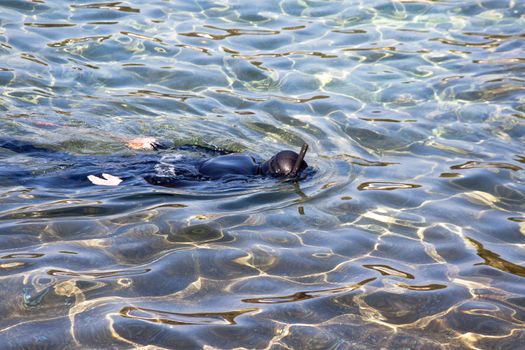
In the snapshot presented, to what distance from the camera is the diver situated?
6.12 metres

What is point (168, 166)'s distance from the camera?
6.38 metres

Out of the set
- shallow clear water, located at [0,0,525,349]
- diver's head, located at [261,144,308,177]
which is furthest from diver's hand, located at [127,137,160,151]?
diver's head, located at [261,144,308,177]

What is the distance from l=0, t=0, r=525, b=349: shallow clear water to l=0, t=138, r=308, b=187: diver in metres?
0.13

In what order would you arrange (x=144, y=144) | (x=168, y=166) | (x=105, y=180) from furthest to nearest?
(x=144, y=144), (x=168, y=166), (x=105, y=180)

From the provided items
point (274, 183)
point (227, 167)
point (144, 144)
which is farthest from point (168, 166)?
point (274, 183)

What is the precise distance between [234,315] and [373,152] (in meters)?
3.33

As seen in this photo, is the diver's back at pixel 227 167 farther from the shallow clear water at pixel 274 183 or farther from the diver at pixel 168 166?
the shallow clear water at pixel 274 183

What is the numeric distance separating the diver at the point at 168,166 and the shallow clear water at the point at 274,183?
5.0 inches

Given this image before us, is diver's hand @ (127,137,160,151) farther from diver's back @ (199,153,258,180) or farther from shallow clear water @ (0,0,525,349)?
diver's back @ (199,153,258,180)

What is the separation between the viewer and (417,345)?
157 inches

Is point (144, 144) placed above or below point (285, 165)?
below

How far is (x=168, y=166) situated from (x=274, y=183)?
0.90 metres

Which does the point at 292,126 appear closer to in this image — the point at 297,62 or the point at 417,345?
the point at 297,62

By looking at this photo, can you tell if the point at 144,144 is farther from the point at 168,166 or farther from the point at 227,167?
the point at 227,167
